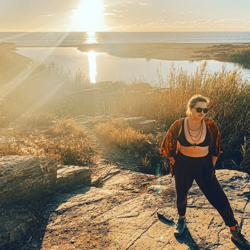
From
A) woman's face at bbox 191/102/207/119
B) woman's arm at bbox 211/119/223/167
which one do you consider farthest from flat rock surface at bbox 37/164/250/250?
woman's face at bbox 191/102/207/119

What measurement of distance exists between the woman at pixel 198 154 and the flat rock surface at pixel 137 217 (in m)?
0.30

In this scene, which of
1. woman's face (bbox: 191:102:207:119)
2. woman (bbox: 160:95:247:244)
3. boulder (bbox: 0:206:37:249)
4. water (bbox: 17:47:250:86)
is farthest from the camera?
water (bbox: 17:47:250:86)

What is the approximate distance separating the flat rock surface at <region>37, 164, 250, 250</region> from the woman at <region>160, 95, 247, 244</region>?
30cm

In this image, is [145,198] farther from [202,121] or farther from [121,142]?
[121,142]

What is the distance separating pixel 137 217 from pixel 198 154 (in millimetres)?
1518

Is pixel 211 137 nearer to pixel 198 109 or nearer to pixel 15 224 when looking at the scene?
pixel 198 109

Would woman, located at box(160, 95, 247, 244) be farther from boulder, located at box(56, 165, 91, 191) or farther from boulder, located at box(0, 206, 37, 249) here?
boulder, located at box(56, 165, 91, 191)

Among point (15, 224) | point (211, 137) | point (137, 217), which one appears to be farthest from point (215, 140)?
point (15, 224)

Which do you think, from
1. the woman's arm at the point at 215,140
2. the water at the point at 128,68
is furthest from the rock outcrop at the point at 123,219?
the water at the point at 128,68

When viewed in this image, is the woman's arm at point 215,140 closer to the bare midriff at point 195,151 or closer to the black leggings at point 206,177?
the black leggings at point 206,177

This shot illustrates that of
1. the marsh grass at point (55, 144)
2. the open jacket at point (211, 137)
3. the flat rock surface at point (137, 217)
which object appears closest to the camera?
the open jacket at point (211, 137)

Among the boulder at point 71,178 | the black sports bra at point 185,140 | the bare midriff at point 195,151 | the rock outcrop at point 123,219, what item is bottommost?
the rock outcrop at point 123,219

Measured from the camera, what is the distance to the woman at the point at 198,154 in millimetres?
4410

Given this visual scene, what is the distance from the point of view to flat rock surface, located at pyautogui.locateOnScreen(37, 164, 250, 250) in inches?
185
